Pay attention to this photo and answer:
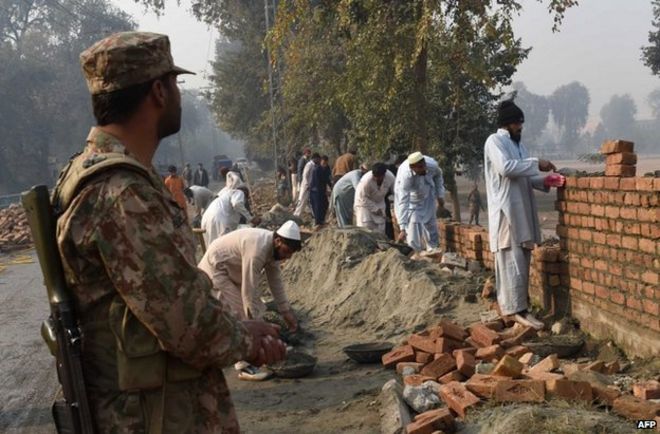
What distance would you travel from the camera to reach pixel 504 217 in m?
6.41

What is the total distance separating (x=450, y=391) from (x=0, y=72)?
51.0 m

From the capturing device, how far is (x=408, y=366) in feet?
19.4

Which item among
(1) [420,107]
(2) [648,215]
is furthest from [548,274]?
(1) [420,107]

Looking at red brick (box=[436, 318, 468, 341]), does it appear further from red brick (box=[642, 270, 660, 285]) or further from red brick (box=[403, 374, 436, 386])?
red brick (box=[642, 270, 660, 285])

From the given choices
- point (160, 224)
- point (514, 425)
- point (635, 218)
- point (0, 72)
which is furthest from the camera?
point (0, 72)

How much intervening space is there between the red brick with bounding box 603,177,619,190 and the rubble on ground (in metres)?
16.3

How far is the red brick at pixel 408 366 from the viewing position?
5836mm

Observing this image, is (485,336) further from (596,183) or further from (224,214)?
(224,214)

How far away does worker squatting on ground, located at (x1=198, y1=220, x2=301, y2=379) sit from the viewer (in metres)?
6.00

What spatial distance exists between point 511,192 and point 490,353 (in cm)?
152

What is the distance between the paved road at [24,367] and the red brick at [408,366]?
2.62 meters

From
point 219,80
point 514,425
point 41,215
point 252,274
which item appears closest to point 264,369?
point 252,274

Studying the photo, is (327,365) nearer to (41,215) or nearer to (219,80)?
(41,215)

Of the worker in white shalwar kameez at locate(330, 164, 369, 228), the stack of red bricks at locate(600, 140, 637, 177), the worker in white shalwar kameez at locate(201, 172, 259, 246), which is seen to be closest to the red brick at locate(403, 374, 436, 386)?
the stack of red bricks at locate(600, 140, 637, 177)
